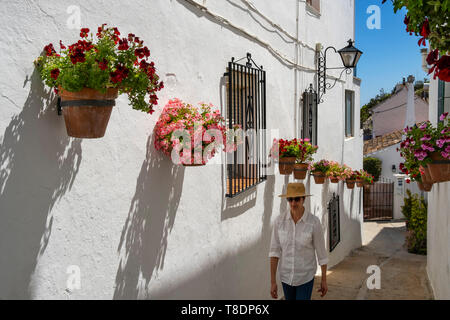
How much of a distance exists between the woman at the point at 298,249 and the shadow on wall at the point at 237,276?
65cm

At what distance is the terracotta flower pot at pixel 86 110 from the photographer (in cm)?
225

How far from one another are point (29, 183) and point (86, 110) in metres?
0.48

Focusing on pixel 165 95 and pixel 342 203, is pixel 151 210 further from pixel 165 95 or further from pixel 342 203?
pixel 342 203

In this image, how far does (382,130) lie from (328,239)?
74.9ft

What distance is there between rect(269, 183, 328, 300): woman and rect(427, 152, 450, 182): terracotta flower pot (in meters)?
1.10

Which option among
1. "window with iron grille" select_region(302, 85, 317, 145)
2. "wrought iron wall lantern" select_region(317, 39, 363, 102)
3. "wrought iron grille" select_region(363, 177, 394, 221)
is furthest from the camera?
"wrought iron grille" select_region(363, 177, 394, 221)

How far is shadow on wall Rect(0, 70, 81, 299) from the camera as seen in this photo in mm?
2131

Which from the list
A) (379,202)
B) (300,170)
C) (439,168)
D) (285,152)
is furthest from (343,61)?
(379,202)

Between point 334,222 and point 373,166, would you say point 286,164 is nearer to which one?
point 334,222

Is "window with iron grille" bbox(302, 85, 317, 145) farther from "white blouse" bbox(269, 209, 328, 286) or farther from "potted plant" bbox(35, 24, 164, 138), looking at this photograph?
"potted plant" bbox(35, 24, 164, 138)

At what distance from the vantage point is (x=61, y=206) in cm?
247

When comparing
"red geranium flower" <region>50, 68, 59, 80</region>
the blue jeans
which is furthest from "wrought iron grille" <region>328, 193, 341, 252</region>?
"red geranium flower" <region>50, 68, 59, 80</region>

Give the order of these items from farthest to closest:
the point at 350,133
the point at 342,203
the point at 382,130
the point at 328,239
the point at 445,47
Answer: the point at 382,130 → the point at 350,133 → the point at 342,203 → the point at 328,239 → the point at 445,47
